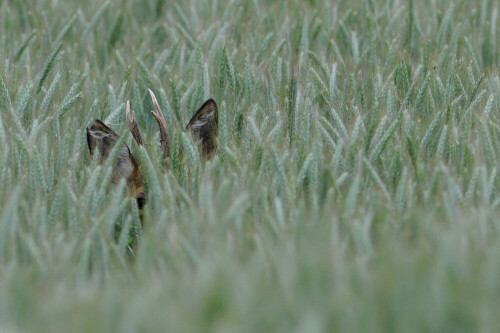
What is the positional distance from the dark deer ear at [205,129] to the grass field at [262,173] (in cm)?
4

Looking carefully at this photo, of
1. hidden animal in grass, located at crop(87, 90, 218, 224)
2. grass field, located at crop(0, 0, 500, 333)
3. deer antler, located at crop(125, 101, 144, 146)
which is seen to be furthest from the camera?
deer antler, located at crop(125, 101, 144, 146)

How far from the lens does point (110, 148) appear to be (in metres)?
2.30

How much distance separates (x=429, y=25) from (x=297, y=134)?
1342mm

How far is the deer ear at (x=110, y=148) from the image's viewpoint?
2285 mm

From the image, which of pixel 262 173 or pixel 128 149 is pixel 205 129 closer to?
pixel 128 149

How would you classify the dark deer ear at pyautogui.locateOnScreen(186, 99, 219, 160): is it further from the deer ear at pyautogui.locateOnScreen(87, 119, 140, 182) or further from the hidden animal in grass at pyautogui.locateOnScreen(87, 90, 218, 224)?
the deer ear at pyautogui.locateOnScreen(87, 119, 140, 182)

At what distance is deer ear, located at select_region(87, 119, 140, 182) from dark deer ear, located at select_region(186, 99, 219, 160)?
8.7 inches

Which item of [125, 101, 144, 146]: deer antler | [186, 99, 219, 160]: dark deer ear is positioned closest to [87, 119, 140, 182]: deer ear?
[125, 101, 144, 146]: deer antler

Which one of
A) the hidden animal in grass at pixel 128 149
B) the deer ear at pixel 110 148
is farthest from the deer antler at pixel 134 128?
the deer ear at pixel 110 148

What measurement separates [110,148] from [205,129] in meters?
0.29

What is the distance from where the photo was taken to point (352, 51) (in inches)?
126

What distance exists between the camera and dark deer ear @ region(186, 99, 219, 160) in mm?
2426

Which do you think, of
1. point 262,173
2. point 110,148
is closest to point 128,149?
point 110,148

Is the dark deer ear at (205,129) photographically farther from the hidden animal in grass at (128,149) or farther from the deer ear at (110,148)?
the deer ear at (110,148)
